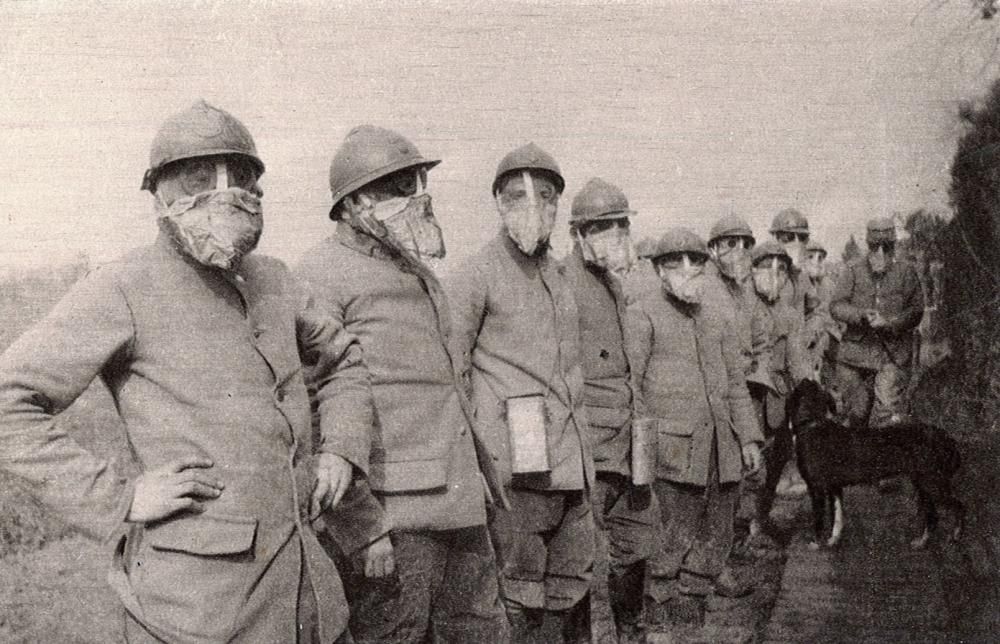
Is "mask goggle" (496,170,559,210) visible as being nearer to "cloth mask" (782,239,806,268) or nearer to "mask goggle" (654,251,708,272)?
"mask goggle" (654,251,708,272)

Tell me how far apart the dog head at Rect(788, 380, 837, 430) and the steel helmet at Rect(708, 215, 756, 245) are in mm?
1862

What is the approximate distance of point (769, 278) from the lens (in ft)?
34.4

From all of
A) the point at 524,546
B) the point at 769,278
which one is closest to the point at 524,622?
the point at 524,546

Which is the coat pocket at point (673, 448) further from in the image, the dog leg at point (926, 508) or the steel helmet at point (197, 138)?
the steel helmet at point (197, 138)

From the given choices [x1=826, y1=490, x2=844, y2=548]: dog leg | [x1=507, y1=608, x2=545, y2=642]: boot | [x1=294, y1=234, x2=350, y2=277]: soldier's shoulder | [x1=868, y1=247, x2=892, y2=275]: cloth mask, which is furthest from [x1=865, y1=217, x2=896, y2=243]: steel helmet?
[x1=294, y1=234, x2=350, y2=277]: soldier's shoulder

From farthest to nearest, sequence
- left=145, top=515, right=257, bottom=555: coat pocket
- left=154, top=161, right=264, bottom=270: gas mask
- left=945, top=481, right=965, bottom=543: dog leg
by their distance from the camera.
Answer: left=945, top=481, right=965, bottom=543: dog leg < left=154, top=161, right=264, bottom=270: gas mask < left=145, top=515, right=257, bottom=555: coat pocket

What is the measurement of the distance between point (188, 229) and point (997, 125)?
6.70 meters

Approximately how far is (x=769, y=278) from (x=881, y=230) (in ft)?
3.89

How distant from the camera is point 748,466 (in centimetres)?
657

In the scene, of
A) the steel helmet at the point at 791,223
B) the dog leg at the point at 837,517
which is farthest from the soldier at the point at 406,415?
the steel helmet at the point at 791,223

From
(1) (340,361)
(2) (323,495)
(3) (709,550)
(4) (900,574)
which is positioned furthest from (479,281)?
(4) (900,574)

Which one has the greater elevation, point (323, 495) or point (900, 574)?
point (323, 495)

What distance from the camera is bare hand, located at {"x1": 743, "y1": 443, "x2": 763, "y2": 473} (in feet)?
21.4

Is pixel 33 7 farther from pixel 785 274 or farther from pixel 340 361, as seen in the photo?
pixel 785 274
